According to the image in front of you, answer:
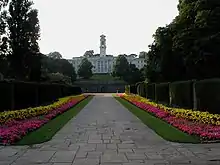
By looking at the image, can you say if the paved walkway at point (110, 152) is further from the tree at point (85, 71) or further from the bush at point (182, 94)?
the tree at point (85, 71)

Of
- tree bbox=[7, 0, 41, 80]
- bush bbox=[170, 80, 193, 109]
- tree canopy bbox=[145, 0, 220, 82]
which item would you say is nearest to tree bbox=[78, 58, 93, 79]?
tree bbox=[7, 0, 41, 80]

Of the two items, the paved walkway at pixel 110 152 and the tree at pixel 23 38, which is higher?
the tree at pixel 23 38

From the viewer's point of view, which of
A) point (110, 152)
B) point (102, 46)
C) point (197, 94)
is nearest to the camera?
point (110, 152)

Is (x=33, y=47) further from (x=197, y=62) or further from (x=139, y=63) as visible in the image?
(x=139, y=63)

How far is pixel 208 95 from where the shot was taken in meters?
16.2

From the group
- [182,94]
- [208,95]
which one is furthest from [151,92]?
[208,95]

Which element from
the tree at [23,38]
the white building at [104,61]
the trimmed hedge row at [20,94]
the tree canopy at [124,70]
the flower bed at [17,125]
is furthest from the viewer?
the white building at [104,61]

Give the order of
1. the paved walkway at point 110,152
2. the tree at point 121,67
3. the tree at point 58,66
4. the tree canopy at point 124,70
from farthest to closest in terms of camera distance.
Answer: the tree at point 121,67, the tree canopy at point 124,70, the tree at point 58,66, the paved walkway at point 110,152

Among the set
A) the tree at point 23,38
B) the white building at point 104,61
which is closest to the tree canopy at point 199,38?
the tree at point 23,38

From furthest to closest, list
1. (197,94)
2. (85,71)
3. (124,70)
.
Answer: (85,71) < (124,70) < (197,94)

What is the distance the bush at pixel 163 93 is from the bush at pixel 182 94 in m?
3.44

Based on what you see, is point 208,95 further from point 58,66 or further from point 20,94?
point 58,66

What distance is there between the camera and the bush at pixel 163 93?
90.0 ft

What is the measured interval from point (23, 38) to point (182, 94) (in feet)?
97.3
